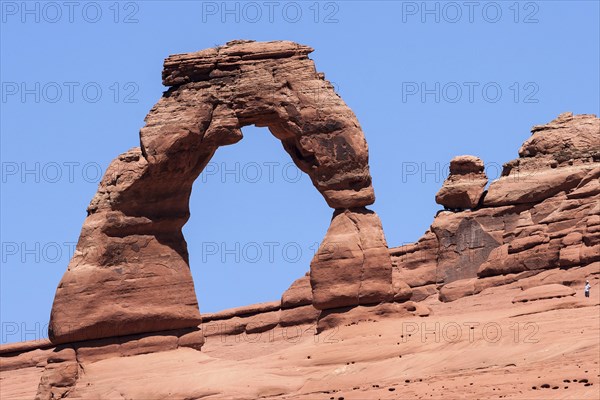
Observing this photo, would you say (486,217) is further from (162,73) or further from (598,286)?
(162,73)

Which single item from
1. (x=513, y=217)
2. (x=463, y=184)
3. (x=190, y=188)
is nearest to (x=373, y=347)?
(x=190, y=188)

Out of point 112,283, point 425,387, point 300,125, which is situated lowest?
point 425,387

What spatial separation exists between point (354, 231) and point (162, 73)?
691cm

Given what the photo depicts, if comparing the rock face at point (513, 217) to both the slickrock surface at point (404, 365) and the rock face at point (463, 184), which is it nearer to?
the rock face at point (463, 184)

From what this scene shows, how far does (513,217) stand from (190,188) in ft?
71.7

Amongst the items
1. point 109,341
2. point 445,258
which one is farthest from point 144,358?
point 445,258

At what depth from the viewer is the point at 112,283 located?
4569cm

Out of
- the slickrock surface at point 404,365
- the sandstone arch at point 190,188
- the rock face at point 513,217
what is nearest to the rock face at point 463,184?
the rock face at point 513,217

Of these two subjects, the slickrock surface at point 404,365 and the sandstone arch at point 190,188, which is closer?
the slickrock surface at point 404,365

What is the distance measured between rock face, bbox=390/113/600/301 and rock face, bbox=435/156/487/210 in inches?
2.2

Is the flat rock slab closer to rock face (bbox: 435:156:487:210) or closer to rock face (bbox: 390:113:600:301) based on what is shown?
rock face (bbox: 390:113:600:301)

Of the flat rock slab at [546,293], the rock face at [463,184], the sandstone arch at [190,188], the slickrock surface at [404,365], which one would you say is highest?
the rock face at [463,184]

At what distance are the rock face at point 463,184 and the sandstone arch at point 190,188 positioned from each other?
21658 mm

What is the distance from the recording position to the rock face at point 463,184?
67438 mm
